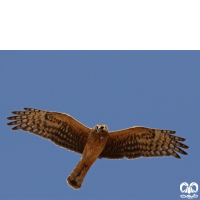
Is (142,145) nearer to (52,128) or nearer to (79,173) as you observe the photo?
(79,173)

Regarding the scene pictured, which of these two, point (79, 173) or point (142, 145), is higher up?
point (142, 145)

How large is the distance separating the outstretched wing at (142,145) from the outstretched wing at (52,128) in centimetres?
82

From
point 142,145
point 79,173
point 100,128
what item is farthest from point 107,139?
point 79,173

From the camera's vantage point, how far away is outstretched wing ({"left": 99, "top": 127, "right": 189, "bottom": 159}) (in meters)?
10.1

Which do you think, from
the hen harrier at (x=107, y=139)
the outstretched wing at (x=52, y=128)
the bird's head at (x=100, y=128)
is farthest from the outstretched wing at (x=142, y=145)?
the outstretched wing at (x=52, y=128)

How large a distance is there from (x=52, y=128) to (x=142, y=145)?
2.57 metres

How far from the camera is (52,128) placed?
33.5 feet

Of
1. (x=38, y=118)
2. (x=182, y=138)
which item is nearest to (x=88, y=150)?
(x=38, y=118)

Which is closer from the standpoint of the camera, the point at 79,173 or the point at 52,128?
the point at 79,173

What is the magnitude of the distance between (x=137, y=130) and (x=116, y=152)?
0.90 meters

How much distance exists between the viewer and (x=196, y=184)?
9992 mm

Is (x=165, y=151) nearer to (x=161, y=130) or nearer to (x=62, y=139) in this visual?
(x=161, y=130)

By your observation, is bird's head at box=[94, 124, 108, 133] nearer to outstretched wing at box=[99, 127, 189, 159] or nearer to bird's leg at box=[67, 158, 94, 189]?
outstretched wing at box=[99, 127, 189, 159]

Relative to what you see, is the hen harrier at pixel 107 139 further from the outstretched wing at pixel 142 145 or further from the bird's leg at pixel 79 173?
the bird's leg at pixel 79 173
